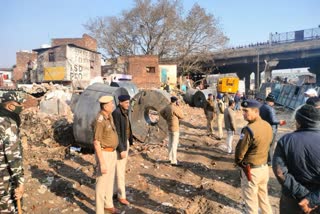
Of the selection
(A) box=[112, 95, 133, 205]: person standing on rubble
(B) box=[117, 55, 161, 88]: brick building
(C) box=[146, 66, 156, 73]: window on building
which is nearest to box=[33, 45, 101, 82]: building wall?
(B) box=[117, 55, 161, 88]: brick building

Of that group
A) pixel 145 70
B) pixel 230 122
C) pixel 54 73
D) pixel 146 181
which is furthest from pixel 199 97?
pixel 146 181

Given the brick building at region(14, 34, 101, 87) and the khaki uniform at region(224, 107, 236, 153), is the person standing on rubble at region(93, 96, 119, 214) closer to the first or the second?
the khaki uniform at region(224, 107, 236, 153)

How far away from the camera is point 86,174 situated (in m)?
6.28

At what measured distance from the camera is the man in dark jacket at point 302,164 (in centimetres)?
248

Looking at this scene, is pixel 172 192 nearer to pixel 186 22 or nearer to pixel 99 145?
pixel 99 145

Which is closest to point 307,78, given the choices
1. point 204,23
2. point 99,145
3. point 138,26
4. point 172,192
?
point 204,23

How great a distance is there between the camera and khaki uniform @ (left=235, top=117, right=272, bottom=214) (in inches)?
143

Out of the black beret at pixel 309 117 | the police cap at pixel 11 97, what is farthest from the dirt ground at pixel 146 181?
the black beret at pixel 309 117

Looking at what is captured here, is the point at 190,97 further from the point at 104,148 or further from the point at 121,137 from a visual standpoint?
the point at 104,148

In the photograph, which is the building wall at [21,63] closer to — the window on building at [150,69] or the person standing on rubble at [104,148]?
the window on building at [150,69]

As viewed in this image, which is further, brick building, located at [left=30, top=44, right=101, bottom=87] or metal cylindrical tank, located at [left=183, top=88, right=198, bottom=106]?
brick building, located at [left=30, top=44, right=101, bottom=87]

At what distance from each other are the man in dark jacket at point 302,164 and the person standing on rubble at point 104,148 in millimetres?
2426

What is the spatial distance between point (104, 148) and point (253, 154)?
209 centimetres

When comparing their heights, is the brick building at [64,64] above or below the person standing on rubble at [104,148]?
above
